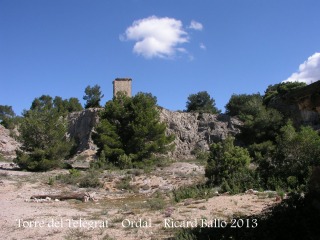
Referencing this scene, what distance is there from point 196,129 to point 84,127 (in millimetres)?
11222

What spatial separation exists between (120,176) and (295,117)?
735 inches

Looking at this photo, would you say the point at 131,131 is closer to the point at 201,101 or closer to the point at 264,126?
the point at 264,126

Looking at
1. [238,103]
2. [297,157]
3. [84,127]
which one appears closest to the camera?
[297,157]

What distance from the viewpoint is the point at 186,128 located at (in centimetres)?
3678

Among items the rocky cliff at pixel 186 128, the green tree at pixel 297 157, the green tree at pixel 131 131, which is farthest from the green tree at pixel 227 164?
the rocky cliff at pixel 186 128

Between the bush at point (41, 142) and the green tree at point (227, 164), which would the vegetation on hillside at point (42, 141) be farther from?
the green tree at point (227, 164)

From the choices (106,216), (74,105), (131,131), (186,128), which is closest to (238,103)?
(186,128)

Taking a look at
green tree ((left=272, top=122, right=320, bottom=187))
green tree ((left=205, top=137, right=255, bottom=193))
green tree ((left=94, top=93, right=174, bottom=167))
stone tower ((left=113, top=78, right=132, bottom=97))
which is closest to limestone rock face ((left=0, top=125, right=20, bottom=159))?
stone tower ((left=113, top=78, right=132, bottom=97))

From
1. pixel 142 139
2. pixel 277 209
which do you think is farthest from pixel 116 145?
pixel 277 209

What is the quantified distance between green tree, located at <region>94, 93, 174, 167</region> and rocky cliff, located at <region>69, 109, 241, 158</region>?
9134mm

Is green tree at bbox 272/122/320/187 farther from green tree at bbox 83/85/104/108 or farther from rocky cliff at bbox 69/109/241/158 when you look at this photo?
green tree at bbox 83/85/104/108

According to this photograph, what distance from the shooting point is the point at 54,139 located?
78.8 feet

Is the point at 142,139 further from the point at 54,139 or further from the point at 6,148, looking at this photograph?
the point at 6,148

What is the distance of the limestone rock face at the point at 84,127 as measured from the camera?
34.8 metres
